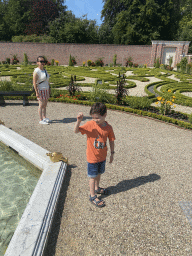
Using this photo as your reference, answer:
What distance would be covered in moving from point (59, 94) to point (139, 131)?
5053 millimetres

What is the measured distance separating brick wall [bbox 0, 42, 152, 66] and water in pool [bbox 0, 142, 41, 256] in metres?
26.3

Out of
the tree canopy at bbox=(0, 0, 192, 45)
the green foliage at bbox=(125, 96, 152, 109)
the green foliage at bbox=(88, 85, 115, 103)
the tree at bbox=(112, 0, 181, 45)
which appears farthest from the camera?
the tree canopy at bbox=(0, 0, 192, 45)

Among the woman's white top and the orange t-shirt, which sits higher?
the woman's white top

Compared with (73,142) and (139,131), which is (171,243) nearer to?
(73,142)

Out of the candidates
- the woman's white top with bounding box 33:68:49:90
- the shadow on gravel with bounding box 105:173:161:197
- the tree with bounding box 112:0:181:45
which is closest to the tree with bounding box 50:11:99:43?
the tree with bounding box 112:0:181:45

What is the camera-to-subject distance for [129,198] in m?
3.08

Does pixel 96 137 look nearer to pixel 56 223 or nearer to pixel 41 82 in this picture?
pixel 56 223

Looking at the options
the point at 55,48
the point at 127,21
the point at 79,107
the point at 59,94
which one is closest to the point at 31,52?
the point at 55,48

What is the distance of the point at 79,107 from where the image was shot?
8203 mm

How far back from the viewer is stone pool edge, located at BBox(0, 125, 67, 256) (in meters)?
2.06

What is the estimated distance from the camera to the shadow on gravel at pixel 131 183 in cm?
328

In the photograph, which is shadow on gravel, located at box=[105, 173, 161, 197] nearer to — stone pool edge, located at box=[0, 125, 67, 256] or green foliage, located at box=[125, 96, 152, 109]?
stone pool edge, located at box=[0, 125, 67, 256]

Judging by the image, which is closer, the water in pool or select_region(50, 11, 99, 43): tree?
the water in pool

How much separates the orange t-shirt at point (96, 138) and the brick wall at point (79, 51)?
90.4 ft
